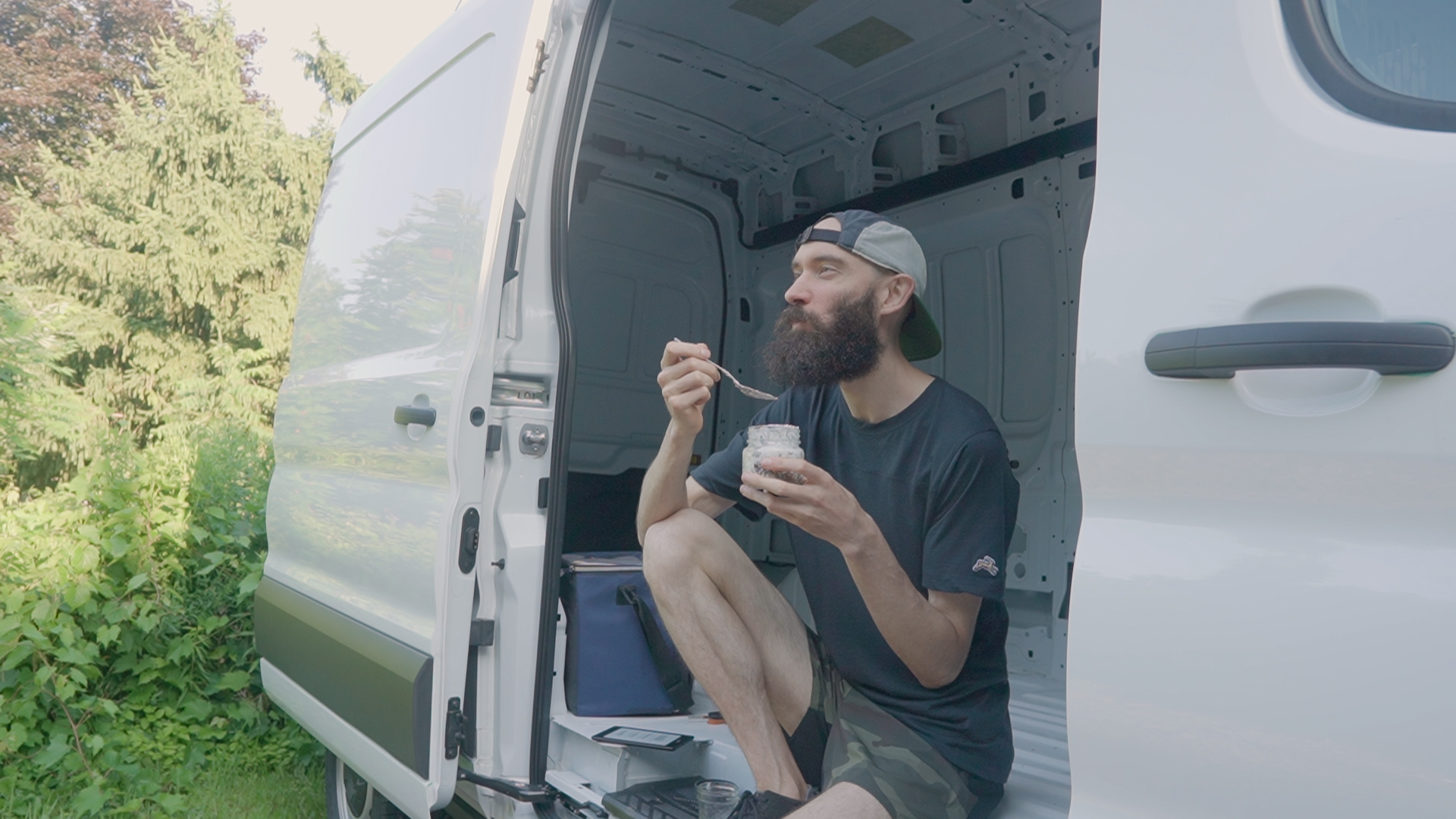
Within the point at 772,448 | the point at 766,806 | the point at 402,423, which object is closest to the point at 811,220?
the point at 402,423

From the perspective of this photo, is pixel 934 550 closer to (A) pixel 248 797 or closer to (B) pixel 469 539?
(B) pixel 469 539

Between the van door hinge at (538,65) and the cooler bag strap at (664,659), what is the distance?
1.39 m

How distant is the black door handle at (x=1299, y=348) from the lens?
0.93 metres

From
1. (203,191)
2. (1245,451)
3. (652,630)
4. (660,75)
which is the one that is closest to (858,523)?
(1245,451)

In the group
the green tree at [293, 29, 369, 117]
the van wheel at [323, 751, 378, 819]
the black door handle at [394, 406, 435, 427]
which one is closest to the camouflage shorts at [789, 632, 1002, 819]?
the black door handle at [394, 406, 435, 427]

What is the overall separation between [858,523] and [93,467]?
13.4ft

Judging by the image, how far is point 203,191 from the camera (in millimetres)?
12016

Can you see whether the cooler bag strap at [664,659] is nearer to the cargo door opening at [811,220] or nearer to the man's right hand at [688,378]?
the cargo door opening at [811,220]

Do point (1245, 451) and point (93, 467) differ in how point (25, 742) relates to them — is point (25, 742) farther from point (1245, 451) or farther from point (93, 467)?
point (1245, 451)

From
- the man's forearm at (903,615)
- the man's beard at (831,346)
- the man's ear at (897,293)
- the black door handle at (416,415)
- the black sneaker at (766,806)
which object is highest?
the man's ear at (897,293)

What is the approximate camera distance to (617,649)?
265cm

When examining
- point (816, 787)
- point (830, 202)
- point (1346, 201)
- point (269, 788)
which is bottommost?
point (269, 788)

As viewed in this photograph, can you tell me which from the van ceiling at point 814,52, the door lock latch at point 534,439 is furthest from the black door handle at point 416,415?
the van ceiling at point 814,52

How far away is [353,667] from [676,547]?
103cm
